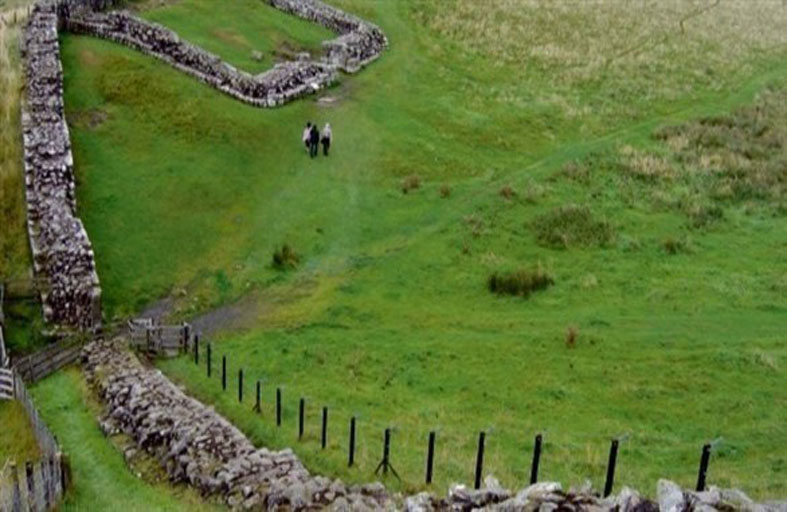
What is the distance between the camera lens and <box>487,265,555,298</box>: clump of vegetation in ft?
115

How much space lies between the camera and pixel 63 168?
37844 mm

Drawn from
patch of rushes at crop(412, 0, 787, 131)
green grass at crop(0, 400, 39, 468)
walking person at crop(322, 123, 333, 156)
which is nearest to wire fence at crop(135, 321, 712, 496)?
green grass at crop(0, 400, 39, 468)

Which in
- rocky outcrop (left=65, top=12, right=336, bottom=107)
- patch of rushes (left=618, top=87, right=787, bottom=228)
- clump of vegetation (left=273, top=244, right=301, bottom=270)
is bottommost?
clump of vegetation (left=273, top=244, right=301, bottom=270)

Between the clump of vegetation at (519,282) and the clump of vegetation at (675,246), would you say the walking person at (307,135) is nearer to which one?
the clump of vegetation at (519,282)

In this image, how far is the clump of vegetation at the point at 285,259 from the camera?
3671cm

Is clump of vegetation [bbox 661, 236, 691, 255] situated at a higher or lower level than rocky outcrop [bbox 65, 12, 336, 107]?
lower

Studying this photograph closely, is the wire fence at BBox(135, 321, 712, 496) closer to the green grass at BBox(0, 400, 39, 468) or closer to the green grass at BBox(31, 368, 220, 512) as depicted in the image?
the green grass at BBox(31, 368, 220, 512)

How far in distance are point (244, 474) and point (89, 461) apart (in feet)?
16.3

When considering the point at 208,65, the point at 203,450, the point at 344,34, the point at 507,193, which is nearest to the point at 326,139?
the point at 507,193

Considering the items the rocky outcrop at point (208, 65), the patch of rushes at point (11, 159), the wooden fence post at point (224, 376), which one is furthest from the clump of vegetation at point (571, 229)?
the patch of rushes at point (11, 159)

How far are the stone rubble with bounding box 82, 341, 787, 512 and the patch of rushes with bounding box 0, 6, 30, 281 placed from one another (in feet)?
22.0

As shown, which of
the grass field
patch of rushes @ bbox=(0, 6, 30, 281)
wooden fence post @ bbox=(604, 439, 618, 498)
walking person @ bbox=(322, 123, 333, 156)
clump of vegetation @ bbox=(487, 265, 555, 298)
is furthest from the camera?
walking person @ bbox=(322, 123, 333, 156)

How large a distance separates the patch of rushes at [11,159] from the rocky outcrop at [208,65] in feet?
12.8

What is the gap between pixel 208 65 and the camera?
165 feet
